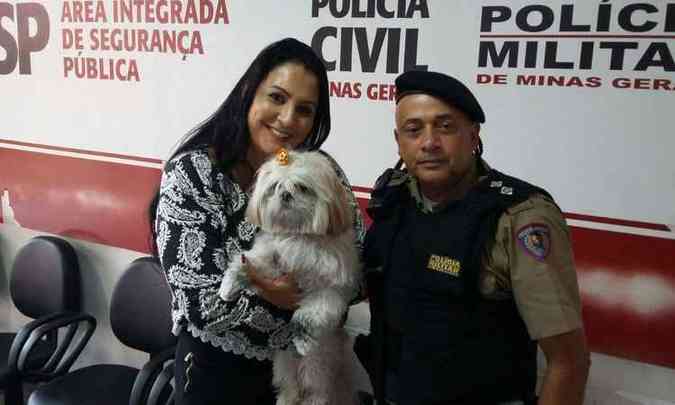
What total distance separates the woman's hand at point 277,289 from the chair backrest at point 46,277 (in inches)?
79.0

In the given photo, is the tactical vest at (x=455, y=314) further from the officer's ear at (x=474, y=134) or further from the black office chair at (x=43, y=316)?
the black office chair at (x=43, y=316)


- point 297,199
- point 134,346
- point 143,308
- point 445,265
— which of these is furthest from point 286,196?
point 134,346

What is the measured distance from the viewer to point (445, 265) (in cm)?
130

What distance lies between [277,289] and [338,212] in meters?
0.28

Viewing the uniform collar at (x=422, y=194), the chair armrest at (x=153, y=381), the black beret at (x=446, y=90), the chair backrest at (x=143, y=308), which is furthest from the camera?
the chair backrest at (x=143, y=308)

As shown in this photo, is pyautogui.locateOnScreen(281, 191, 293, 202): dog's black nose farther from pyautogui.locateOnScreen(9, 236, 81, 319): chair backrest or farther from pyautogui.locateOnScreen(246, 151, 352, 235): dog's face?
pyautogui.locateOnScreen(9, 236, 81, 319): chair backrest

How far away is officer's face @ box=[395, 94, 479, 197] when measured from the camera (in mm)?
1301

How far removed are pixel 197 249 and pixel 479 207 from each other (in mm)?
727

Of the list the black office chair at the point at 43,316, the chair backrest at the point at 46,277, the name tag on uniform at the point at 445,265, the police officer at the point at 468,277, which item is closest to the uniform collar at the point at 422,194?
the police officer at the point at 468,277

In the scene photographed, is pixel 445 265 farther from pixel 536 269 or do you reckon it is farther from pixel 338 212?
pixel 338 212

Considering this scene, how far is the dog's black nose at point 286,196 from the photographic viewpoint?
1511mm

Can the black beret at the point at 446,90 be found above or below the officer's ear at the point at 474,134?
above

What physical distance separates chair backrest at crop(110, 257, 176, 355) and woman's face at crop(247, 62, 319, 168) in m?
1.32

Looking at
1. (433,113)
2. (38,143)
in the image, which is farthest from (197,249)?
(38,143)
